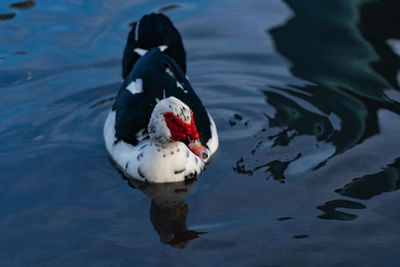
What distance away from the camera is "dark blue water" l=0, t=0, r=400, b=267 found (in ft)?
17.7

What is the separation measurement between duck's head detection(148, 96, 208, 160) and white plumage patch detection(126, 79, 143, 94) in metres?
0.81

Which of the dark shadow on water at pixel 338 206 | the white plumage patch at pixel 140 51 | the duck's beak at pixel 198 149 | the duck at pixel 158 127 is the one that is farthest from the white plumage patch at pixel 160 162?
the white plumage patch at pixel 140 51

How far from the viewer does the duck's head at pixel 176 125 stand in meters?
5.94

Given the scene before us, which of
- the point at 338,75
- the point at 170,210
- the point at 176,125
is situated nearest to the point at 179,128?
the point at 176,125

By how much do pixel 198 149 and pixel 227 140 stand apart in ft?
3.37

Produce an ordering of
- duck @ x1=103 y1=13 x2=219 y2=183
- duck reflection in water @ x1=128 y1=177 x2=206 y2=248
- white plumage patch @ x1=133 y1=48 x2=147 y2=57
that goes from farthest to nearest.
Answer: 1. white plumage patch @ x1=133 y1=48 x2=147 y2=57
2. duck @ x1=103 y1=13 x2=219 y2=183
3. duck reflection in water @ x1=128 y1=177 x2=206 y2=248

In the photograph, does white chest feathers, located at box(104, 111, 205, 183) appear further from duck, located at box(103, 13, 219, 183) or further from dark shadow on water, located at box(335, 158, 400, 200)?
dark shadow on water, located at box(335, 158, 400, 200)

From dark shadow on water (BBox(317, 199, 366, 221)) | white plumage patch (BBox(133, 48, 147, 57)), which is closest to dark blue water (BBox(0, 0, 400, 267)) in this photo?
dark shadow on water (BBox(317, 199, 366, 221))

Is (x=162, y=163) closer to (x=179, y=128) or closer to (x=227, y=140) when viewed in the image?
(x=179, y=128)

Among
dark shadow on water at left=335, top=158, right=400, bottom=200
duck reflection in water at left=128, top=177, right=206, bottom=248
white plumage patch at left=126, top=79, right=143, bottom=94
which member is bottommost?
duck reflection in water at left=128, top=177, right=206, bottom=248

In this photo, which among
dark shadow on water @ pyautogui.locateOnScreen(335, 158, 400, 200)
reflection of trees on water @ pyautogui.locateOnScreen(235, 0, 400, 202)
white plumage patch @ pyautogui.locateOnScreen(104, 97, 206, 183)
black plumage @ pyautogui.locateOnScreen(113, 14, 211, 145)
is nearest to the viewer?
dark shadow on water @ pyautogui.locateOnScreen(335, 158, 400, 200)

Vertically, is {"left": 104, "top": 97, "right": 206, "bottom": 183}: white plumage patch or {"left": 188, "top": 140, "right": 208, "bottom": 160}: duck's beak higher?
{"left": 188, "top": 140, "right": 208, "bottom": 160}: duck's beak

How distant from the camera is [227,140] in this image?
6992mm

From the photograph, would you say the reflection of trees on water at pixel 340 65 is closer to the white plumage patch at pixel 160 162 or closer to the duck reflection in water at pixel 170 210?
the white plumage patch at pixel 160 162
